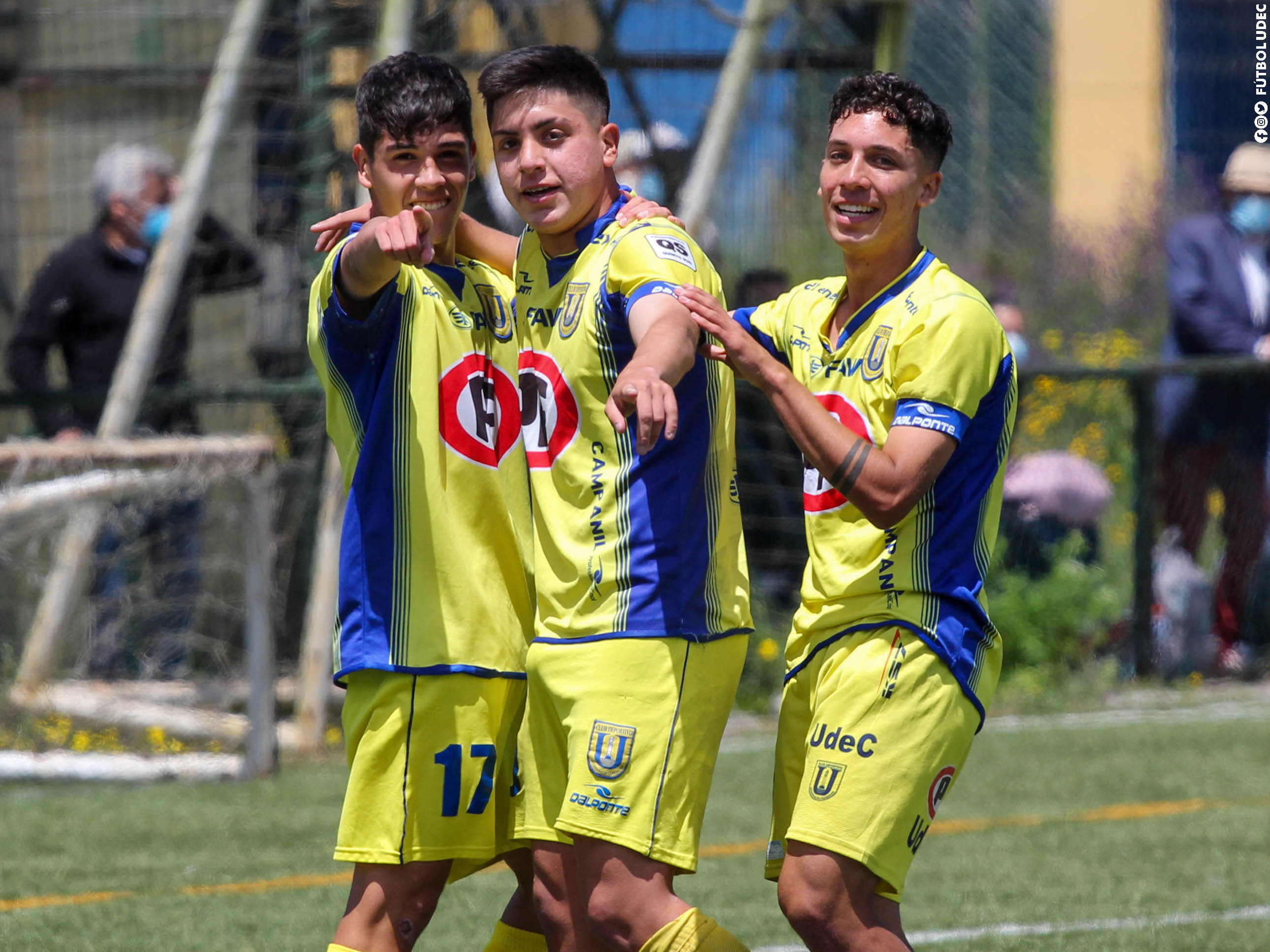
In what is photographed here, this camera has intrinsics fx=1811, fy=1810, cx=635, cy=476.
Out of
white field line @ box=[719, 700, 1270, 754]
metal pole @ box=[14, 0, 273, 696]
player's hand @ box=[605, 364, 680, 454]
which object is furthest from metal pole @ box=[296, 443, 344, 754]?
player's hand @ box=[605, 364, 680, 454]

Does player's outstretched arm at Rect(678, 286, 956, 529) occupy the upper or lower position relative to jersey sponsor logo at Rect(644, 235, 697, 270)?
lower

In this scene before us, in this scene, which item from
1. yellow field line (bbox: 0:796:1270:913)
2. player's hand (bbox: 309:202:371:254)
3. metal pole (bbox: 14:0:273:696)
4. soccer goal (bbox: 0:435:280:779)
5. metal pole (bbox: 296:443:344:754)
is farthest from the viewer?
metal pole (bbox: 14:0:273:696)

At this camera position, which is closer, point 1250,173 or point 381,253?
point 381,253

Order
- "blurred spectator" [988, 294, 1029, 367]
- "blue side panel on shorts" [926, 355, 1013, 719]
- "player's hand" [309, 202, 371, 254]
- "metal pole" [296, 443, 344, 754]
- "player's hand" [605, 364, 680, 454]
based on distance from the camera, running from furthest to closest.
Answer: "blurred spectator" [988, 294, 1029, 367]
"metal pole" [296, 443, 344, 754]
"player's hand" [309, 202, 371, 254]
"blue side panel on shorts" [926, 355, 1013, 719]
"player's hand" [605, 364, 680, 454]

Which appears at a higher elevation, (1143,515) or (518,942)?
(518,942)

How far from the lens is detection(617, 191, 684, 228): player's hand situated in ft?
11.9

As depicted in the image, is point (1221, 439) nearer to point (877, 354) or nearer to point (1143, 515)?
point (1143, 515)

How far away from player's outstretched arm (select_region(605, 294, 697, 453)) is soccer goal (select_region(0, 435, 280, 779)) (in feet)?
14.1

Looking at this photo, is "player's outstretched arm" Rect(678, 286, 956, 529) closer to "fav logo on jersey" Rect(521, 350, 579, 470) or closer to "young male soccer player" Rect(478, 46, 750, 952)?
"young male soccer player" Rect(478, 46, 750, 952)

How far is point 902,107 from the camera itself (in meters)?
→ 3.70

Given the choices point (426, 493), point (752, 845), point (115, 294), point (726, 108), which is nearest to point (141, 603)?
point (115, 294)

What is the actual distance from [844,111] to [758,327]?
1.66ft

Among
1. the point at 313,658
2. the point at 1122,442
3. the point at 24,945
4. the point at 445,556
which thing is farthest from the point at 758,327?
the point at 1122,442

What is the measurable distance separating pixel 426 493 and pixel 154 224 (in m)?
5.98
